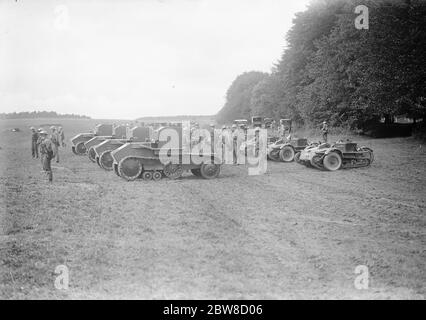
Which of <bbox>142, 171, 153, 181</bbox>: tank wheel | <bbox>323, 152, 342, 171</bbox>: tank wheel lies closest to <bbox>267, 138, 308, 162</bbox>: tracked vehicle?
<bbox>323, 152, 342, 171</bbox>: tank wheel

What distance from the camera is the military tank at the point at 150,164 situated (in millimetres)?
15242

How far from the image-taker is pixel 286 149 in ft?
69.7

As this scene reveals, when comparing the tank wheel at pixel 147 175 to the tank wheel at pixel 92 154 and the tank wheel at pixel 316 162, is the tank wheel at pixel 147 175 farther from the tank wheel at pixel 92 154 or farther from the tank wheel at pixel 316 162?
the tank wheel at pixel 92 154

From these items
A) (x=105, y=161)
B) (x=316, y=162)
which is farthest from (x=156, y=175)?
(x=316, y=162)

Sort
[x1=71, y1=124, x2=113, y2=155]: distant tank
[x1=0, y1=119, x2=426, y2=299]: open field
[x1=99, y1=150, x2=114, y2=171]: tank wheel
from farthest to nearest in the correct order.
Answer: [x1=71, y1=124, x2=113, y2=155]: distant tank, [x1=99, y1=150, x2=114, y2=171]: tank wheel, [x1=0, y1=119, x2=426, y2=299]: open field

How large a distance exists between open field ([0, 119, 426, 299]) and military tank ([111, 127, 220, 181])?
72cm

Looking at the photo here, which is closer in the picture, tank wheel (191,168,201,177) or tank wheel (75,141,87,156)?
tank wheel (191,168,201,177)

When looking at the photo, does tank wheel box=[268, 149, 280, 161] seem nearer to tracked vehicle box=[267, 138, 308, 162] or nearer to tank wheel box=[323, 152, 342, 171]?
tracked vehicle box=[267, 138, 308, 162]

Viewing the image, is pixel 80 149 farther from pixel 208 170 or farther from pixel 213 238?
pixel 213 238

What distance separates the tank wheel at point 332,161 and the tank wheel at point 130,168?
7867 millimetres

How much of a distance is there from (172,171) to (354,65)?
744 inches

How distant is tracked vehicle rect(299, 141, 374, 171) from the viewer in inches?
698

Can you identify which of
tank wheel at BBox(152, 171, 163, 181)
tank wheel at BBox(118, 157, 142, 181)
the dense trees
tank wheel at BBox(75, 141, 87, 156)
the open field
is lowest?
the open field
